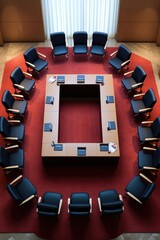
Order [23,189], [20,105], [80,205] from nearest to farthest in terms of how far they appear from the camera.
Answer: [80,205]
[23,189]
[20,105]

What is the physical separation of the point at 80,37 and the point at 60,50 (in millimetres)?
813

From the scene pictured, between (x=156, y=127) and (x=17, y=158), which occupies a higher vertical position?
(x=156, y=127)

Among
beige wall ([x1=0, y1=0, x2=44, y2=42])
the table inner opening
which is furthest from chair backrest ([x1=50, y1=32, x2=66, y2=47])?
the table inner opening

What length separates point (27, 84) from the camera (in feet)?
30.5

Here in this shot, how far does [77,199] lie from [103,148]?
145 centimetres

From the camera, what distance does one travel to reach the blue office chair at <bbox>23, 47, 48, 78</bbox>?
9594 millimetres

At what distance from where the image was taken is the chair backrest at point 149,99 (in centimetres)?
827

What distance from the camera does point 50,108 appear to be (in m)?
8.41

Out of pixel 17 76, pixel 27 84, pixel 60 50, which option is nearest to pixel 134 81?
pixel 60 50

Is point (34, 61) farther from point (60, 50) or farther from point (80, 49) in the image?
point (80, 49)

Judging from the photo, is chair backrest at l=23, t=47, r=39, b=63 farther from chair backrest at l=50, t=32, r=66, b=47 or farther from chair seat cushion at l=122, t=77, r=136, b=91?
chair seat cushion at l=122, t=77, r=136, b=91

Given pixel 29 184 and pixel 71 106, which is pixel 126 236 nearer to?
pixel 29 184

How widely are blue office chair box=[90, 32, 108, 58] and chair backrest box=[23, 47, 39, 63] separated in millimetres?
1922

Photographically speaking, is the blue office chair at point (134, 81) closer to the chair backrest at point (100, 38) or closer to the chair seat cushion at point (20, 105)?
the chair backrest at point (100, 38)
